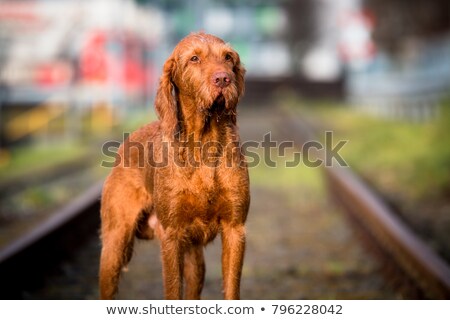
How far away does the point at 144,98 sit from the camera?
25484 mm

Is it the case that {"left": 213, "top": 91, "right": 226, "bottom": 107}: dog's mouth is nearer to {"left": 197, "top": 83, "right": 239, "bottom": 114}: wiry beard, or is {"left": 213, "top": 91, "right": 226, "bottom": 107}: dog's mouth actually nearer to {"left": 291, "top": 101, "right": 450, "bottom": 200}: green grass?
{"left": 197, "top": 83, "right": 239, "bottom": 114}: wiry beard

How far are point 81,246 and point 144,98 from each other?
1971cm

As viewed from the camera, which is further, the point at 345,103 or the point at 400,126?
the point at 345,103

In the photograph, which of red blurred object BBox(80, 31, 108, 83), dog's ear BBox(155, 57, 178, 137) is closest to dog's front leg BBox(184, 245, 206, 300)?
dog's ear BBox(155, 57, 178, 137)

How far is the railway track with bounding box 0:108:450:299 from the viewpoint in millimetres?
4723

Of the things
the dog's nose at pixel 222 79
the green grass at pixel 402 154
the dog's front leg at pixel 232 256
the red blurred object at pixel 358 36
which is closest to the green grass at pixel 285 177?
the green grass at pixel 402 154

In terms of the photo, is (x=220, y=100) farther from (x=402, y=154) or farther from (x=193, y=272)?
(x=402, y=154)

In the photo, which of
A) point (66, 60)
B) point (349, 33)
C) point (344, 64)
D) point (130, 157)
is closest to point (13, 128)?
point (66, 60)

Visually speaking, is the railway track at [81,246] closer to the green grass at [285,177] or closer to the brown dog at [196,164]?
the brown dog at [196,164]

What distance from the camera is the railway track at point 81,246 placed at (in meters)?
4.72

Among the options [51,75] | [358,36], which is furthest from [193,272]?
[358,36]

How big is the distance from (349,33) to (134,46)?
1325 cm

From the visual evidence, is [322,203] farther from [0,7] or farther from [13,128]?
[0,7]

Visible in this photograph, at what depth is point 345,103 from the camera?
101 feet
